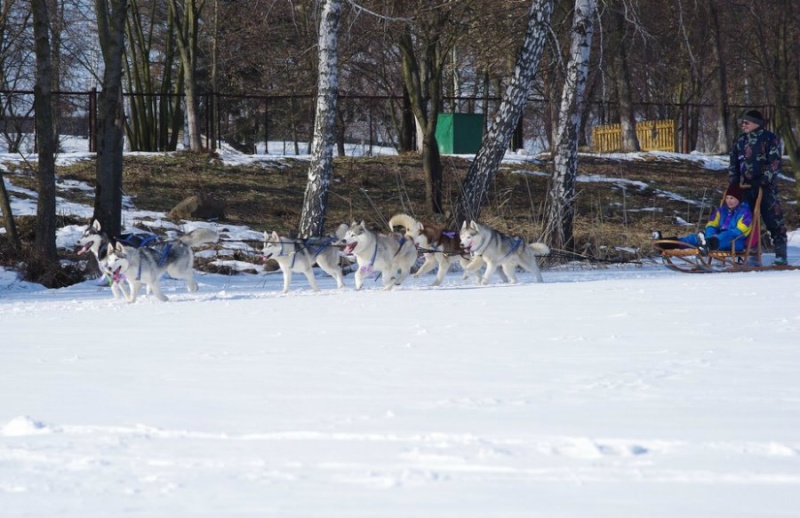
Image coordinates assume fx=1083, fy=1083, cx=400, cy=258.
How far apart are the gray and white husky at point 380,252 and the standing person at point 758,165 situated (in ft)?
12.6

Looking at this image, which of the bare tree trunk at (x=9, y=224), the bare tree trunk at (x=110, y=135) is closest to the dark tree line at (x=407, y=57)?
the bare tree trunk at (x=110, y=135)

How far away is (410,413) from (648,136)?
3274 cm

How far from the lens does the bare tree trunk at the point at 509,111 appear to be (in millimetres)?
15016

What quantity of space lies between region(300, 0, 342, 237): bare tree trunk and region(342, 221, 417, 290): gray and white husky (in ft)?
9.88

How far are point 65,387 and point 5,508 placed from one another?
2.09m

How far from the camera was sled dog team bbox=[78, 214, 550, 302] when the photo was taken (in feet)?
34.0

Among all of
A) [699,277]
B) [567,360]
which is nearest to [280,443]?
[567,360]

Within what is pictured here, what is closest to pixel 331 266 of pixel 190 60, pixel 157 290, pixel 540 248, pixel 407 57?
pixel 157 290

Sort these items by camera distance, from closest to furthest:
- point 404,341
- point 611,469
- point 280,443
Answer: point 611,469 → point 280,443 → point 404,341

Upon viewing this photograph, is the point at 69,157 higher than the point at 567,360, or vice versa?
the point at 69,157

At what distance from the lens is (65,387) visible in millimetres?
5469

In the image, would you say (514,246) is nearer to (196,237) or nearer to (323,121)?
(196,237)

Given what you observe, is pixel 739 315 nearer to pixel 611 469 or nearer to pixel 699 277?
pixel 699 277

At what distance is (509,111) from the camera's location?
1523 centimetres
